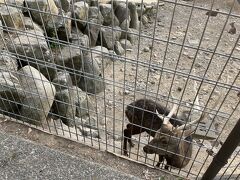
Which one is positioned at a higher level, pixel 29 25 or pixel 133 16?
pixel 29 25

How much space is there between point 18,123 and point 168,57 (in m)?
4.43

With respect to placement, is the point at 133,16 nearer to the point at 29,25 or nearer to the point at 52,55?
the point at 29,25

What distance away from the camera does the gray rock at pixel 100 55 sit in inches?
87.2

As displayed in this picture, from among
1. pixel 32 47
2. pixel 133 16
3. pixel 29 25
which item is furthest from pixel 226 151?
pixel 133 16

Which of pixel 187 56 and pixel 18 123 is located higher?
pixel 18 123

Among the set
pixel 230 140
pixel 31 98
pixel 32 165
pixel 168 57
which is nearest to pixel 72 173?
pixel 32 165

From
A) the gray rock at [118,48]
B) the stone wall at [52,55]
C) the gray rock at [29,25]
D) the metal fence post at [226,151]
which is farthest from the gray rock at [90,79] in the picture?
the metal fence post at [226,151]

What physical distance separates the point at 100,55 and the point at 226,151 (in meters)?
1.64

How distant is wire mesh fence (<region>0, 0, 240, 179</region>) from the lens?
130 inches

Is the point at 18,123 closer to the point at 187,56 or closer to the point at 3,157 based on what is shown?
the point at 3,157

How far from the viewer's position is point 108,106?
5.61 m

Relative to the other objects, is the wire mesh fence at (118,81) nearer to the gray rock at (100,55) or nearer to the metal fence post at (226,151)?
the gray rock at (100,55)

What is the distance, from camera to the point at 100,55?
3346 millimetres

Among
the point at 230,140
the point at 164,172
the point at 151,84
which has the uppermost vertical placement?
the point at 230,140
